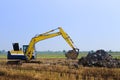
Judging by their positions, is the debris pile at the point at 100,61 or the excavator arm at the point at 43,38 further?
the excavator arm at the point at 43,38

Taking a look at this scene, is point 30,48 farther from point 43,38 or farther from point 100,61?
point 100,61

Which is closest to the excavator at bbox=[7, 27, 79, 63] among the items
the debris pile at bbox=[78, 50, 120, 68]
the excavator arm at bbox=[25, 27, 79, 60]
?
the excavator arm at bbox=[25, 27, 79, 60]

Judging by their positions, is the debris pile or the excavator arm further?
the excavator arm

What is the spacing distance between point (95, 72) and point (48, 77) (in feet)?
16.8

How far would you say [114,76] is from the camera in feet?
87.9

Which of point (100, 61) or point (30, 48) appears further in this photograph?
point (30, 48)

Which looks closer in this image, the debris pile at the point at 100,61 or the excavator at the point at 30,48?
the debris pile at the point at 100,61

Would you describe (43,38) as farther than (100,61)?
Yes

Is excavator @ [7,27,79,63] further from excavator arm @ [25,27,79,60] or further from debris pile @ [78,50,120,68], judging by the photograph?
debris pile @ [78,50,120,68]

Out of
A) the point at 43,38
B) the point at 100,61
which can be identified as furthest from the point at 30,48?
the point at 100,61

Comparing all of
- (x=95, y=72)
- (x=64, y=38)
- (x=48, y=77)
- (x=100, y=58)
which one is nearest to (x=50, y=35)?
(x=64, y=38)

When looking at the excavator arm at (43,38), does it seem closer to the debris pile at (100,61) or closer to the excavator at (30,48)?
the excavator at (30,48)

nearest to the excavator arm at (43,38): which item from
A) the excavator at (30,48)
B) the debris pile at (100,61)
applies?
the excavator at (30,48)

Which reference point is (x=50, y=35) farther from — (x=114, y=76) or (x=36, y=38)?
(x=114, y=76)
